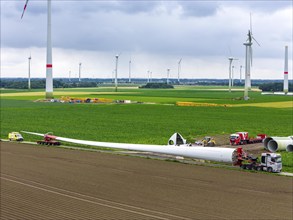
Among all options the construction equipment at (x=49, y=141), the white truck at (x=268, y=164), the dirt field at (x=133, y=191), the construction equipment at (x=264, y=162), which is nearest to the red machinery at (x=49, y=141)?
the construction equipment at (x=49, y=141)

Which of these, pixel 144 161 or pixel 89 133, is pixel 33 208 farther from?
pixel 89 133

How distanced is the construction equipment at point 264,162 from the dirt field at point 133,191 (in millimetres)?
1145

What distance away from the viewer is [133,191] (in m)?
30.5

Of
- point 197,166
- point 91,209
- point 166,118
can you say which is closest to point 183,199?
point 91,209

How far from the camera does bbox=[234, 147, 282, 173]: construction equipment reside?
3659cm

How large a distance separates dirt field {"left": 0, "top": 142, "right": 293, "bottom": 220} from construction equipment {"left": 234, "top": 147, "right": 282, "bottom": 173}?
115 centimetres

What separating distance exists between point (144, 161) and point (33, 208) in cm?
1628

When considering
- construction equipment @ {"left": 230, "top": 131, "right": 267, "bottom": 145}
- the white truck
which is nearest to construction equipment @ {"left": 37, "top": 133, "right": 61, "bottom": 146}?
construction equipment @ {"left": 230, "top": 131, "right": 267, "bottom": 145}

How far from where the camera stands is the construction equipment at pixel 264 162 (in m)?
36.6

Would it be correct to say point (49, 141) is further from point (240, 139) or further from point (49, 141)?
point (240, 139)

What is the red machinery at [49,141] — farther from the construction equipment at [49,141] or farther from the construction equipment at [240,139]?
the construction equipment at [240,139]

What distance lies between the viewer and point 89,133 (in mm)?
62594

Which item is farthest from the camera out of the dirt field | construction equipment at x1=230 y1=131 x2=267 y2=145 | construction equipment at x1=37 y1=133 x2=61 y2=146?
construction equipment at x1=37 y1=133 x2=61 y2=146

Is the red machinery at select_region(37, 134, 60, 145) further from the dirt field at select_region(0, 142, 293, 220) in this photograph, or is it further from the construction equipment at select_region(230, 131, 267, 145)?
the construction equipment at select_region(230, 131, 267, 145)
